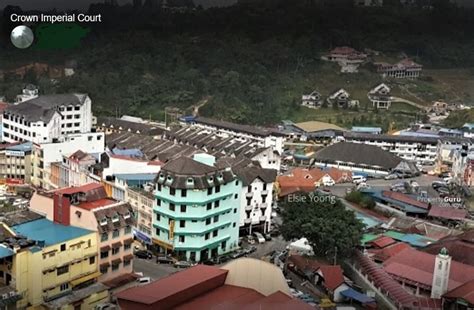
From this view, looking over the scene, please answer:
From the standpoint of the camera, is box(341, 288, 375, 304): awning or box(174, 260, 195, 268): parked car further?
box(174, 260, 195, 268): parked car

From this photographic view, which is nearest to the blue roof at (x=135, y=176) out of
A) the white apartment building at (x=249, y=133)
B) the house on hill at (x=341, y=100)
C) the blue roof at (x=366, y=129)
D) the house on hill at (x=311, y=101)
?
the white apartment building at (x=249, y=133)

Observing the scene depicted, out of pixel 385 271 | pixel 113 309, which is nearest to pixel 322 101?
pixel 385 271

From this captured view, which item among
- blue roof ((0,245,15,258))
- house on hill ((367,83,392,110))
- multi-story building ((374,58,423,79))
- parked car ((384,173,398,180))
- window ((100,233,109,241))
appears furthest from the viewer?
multi-story building ((374,58,423,79))

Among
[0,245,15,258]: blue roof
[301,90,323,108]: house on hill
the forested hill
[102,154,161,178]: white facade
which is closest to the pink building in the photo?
[0,245,15,258]: blue roof

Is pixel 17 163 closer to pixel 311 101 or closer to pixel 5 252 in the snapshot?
pixel 5 252

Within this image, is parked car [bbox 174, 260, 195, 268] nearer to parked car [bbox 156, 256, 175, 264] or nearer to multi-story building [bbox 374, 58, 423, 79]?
parked car [bbox 156, 256, 175, 264]

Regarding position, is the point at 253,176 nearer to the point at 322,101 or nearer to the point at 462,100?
the point at 322,101

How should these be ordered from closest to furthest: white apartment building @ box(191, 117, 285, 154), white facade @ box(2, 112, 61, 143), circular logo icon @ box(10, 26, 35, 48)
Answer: circular logo icon @ box(10, 26, 35, 48) < white facade @ box(2, 112, 61, 143) < white apartment building @ box(191, 117, 285, 154)
